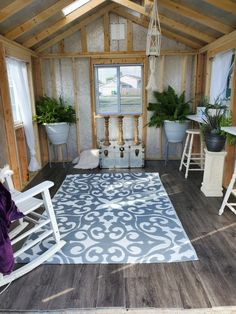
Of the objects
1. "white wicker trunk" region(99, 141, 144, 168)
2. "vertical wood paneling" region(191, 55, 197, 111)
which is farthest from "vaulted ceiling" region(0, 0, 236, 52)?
"white wicker trunk" region(99, 141, 144, 168)

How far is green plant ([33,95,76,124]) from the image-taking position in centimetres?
409

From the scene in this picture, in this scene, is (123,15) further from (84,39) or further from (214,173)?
(214,173)

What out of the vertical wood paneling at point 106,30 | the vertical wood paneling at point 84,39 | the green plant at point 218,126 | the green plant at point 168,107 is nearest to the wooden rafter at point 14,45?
the vertical wood paneling at point 84,39

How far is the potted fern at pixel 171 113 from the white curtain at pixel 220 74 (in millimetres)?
499

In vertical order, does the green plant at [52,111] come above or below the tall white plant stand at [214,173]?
above

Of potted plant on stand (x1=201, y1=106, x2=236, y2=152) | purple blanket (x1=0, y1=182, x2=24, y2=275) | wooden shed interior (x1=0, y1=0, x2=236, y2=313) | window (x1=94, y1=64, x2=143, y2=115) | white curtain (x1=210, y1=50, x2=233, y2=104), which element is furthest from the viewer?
window (x1=94, y1=64, x2=143, y2=115)

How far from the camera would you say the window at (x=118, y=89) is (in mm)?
4457

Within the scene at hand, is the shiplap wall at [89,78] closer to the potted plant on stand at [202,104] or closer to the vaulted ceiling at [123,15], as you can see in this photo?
the vaulted ceiling at [123,15]

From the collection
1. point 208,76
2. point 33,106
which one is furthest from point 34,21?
point 208,76

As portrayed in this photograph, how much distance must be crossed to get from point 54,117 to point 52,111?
118mm

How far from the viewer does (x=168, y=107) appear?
13.8 feet

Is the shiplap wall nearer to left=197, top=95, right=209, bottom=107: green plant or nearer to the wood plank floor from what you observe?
left=197, top=95, right=209, bottom=107: green plant

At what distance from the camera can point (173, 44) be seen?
429 cm

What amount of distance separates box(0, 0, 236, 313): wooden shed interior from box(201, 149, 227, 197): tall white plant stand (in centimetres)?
33
